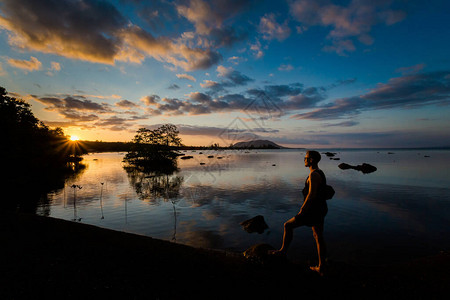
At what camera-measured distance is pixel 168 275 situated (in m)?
5.31

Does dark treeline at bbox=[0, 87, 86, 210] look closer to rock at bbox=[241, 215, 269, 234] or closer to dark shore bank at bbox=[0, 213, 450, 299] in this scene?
dark shore bank at bbox=[0, 213, 450, 299]

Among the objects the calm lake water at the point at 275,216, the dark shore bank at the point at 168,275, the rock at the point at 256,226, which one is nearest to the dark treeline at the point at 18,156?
the calm lake water at the point at 275,216

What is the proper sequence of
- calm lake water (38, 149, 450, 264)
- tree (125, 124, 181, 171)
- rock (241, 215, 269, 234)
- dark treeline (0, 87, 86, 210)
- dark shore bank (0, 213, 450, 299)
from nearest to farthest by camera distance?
dark shore bank (0, 213, 450, 299) < calm lake water (38, 149, 450, 264) < rock (241, 215, 269, 234) < dark treeline (0, 87, 86, 210) < tree (125, 124, 181, 171)

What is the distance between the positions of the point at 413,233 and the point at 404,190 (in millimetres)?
16505

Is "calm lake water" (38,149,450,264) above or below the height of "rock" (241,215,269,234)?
below

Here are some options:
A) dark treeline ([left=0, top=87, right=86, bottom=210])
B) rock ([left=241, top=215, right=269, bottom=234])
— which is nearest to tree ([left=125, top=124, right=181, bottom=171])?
dark treeline ([left=0, top=87, right=86, bottom=210])

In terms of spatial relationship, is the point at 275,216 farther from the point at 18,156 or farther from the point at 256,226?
the point at 18,156

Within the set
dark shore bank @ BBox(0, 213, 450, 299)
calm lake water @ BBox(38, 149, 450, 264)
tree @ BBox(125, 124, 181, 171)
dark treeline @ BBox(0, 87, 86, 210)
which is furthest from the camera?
tree @ BBox(125, 124, 181, 171)

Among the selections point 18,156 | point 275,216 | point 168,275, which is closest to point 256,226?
point 275,216

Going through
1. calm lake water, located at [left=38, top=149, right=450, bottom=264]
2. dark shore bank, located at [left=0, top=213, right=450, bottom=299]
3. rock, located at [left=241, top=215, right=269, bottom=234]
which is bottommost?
calm lake water, located at [left=38, top=149, right=450, bottom=264]

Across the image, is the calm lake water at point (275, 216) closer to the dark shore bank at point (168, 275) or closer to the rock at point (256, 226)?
the rock at point (256, 226)

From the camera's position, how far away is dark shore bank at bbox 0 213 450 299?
456cm

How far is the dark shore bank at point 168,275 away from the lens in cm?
456

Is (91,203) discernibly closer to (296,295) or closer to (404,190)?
(296,295)
